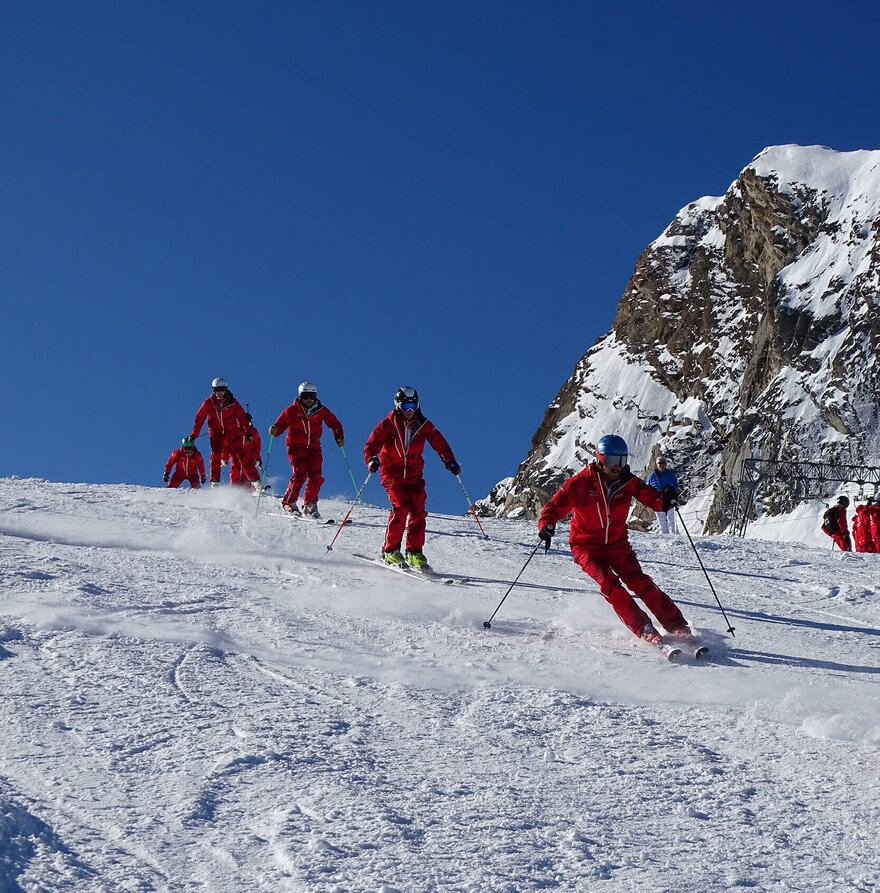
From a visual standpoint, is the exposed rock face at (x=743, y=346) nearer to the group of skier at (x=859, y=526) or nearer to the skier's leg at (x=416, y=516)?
the group of skier at (x=859, y=526)

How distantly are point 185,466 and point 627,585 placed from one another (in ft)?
53.8

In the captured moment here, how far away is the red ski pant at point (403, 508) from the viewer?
9852 millimetres

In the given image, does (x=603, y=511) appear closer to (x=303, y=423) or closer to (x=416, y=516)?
(x=416, y=516)

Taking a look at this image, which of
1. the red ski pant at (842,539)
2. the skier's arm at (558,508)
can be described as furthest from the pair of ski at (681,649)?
the red ski pant at (842,539)

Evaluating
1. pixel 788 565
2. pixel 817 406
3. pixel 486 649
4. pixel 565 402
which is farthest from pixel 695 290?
pixel 486 649

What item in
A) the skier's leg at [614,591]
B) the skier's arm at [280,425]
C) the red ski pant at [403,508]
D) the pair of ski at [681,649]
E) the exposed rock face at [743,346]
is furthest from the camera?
the exposed rock face at [743,346]

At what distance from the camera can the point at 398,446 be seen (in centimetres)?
1000

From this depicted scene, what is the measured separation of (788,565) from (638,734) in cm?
785

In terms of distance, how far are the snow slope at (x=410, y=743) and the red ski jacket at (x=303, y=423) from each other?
19.0 ft

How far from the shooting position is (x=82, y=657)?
5516mm

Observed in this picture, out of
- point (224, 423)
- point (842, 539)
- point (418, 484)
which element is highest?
point (224, 423)

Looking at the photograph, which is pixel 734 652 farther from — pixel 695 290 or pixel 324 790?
pixel 695 290

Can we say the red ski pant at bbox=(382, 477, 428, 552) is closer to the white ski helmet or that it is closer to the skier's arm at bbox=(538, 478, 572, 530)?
the white ski helmet

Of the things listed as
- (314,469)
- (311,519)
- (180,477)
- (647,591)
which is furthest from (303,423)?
(180,477)
